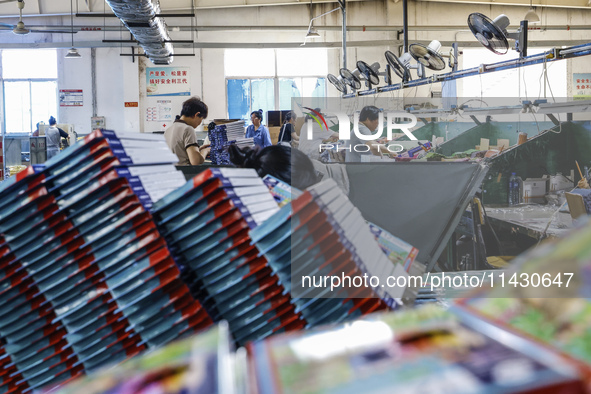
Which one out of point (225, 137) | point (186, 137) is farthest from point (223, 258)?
point (225, 137)

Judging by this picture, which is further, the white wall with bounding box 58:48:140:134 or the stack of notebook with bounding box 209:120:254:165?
the white wall with bounding box 58:48:140:134

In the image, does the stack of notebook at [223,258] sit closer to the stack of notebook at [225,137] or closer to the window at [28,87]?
the stack of notebook at [225,137]

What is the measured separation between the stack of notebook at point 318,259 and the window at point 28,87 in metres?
13.7

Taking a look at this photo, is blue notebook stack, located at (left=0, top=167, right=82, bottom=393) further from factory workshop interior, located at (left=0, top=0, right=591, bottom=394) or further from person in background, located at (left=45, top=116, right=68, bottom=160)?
person in background, located at (left=45, top=116, right=68, bottom=160)

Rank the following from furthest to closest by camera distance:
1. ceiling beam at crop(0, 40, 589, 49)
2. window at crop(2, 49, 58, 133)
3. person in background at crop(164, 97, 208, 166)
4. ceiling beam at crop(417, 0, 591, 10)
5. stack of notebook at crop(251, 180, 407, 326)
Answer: window at crop(2, 49, 58, 133) → ceiling beam at crop(0, 40, 589, 49) → ceiling beam at crop(417, 0, 591, 10) → person in background at crop(164, 97, 208, 166) → stack of notebook at crop(251, 180, 407, 326)

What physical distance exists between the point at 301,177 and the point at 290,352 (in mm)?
1603

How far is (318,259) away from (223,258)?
0.80 feet

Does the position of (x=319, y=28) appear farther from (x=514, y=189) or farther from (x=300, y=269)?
(x=300, y=269)

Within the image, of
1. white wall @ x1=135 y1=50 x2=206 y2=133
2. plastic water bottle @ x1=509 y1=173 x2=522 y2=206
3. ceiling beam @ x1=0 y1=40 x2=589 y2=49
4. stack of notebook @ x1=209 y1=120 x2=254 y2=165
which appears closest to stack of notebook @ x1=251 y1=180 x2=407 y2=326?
plastic water bottle @ x1=509 y1=173 x2=522 y2=206

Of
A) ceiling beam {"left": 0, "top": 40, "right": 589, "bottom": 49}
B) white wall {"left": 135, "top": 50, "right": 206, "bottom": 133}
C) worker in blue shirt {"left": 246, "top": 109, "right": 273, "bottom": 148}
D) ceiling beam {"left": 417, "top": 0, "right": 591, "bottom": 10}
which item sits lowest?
worker in blue shirt {"left": 246, "top": 109, "right": 273, "bottom": 148}

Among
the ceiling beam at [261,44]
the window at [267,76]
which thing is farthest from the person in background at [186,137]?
the window at [267,76]

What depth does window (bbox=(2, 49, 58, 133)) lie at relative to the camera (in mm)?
13117

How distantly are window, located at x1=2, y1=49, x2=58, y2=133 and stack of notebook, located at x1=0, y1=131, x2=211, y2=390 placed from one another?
13334 mm

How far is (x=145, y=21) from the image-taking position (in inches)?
318
